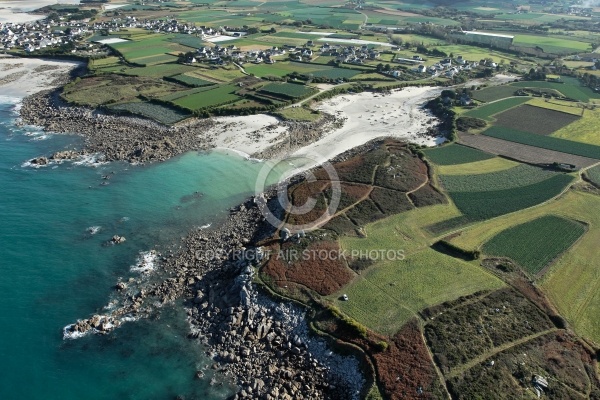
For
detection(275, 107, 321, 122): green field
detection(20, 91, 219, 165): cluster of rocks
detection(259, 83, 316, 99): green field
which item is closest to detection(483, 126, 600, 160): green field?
detection(275, 107, 321, 122): green field

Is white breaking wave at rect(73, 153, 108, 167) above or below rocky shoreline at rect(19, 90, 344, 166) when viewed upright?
below

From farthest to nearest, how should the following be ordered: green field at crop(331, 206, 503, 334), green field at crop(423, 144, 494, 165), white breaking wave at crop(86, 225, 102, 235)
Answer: green field at crop(423, 144, 494, 165) → white breaking wave at crop(86, 225, 102, 235) → green field at crop(331, 206, 503, 334)

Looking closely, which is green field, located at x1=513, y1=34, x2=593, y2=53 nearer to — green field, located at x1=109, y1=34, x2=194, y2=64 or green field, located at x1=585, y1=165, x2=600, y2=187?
green field, located at x1=585, y1=165, x2=600, y2=187

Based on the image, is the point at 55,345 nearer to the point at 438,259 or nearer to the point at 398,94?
the point at 438,259

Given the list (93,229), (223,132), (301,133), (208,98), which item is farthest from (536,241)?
(208,98)

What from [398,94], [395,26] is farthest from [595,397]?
[395,26]

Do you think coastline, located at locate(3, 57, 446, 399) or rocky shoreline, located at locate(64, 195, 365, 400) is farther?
coastline, located at locate(3, 57, 446, 399)

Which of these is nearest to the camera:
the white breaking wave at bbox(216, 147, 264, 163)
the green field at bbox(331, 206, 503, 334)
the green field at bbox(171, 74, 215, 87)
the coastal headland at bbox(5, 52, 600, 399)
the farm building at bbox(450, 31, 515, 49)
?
the coastal headland at bbox(5, 52, 600, 399)
